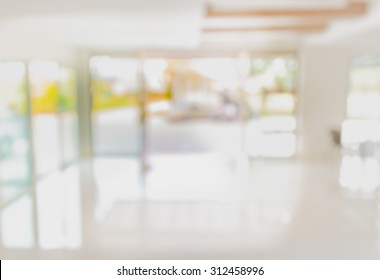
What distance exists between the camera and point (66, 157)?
6.06 metres

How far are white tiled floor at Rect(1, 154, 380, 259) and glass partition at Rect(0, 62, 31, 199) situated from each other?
0.95 feet

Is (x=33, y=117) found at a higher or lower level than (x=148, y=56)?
lower

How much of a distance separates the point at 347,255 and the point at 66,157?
4673mm

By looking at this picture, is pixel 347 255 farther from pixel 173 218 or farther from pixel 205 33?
pixel 205 33

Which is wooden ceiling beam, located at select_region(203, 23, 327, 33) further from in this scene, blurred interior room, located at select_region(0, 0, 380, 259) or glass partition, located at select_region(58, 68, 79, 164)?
glass partition, located at select_region(58, 68, 79, 164)

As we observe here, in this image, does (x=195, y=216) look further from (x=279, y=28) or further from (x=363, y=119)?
(x=363, y=119)

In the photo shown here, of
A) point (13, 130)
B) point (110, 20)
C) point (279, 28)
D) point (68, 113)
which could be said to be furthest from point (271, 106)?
point (13, 130)

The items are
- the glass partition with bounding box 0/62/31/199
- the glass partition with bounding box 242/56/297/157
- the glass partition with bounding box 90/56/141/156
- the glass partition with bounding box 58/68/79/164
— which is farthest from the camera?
the glass partition with bounding box 90/56/141/156

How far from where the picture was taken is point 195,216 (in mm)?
3611

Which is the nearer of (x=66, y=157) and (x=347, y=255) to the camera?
(x=347, y=255)

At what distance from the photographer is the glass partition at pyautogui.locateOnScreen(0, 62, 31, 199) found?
4.04 meters

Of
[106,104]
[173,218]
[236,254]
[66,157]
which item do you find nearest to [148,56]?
[106,104]

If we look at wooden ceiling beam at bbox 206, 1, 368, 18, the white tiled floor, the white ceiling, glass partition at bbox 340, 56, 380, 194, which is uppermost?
wooden ceiling beam at bbox 206, 1, 368, 18

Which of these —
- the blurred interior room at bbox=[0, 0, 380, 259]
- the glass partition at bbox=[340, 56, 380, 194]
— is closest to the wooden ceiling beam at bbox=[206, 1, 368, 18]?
the blurred interior room at bbox=[0, 0, 380, 259]
